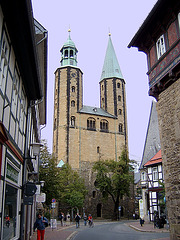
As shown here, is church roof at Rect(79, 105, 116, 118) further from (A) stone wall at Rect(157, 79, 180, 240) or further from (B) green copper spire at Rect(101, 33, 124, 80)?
(A) stone wall at Rect(157, 79, 180, 240)

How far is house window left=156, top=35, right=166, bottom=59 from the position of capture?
1373cm

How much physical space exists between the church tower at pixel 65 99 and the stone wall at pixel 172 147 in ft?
132

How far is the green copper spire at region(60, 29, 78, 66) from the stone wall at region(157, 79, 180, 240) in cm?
4940

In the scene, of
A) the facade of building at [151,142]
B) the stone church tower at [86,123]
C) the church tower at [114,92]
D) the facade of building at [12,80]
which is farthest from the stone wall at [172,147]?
the church tower at [114,92]

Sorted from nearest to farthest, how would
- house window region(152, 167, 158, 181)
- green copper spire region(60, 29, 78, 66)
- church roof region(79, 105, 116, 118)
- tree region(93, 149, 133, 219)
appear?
house window region(152, 167, 158, 181), tree region(93, 149, 133, 219), church roof region(79, 105, 116, 118), green copper spire region(60, 29, 78, 66)

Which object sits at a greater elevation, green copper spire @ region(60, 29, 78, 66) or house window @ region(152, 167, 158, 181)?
green copper spire @ region(60, 29, 78, 66)

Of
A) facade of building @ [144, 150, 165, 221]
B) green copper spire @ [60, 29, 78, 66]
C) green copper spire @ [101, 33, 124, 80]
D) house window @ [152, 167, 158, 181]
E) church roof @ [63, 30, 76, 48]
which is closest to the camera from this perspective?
facade of building @ [144, 150, 165, 221]

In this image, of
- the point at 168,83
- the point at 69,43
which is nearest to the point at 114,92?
the point at 69,43

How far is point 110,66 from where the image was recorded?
6931 cm

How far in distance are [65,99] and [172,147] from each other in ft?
149

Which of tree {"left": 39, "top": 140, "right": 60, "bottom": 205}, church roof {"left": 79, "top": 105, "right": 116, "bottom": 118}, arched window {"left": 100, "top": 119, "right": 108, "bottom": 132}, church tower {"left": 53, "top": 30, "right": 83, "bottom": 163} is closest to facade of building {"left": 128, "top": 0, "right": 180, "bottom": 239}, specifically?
tree {"left": 39, "top": 140, "right": 60, "bottom": 205}

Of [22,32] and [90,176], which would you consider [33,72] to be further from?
[90,176]

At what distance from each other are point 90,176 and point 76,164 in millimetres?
3783

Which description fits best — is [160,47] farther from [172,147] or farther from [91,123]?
[91,123]
